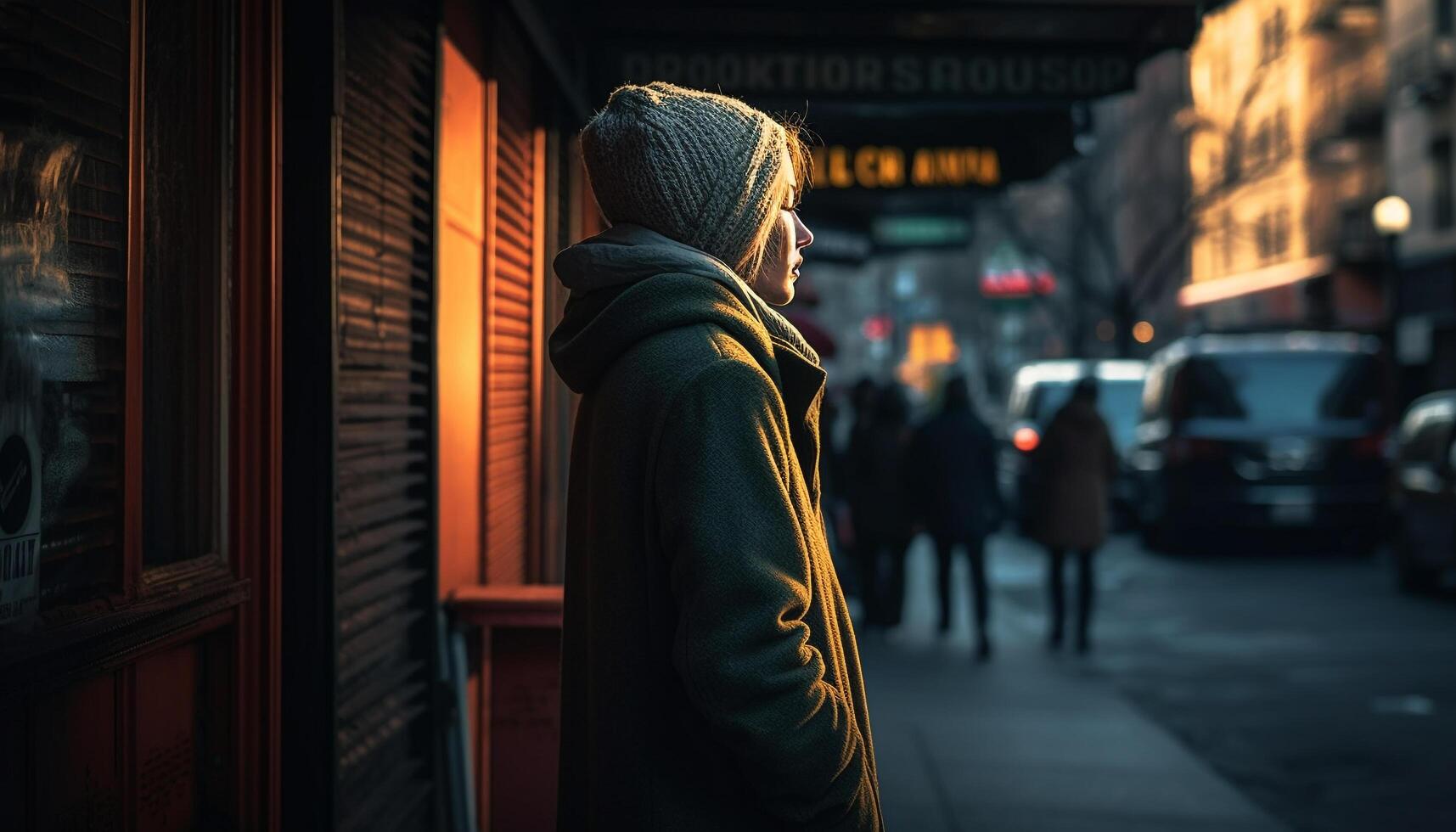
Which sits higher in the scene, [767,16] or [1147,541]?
[767,16]

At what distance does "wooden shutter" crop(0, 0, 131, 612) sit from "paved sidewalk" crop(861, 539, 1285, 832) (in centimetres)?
415

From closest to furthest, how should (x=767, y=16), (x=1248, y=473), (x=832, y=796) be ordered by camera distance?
1. (x=832, y=796)
2. (x=767, y=16)
3. (x=1248, y=473)

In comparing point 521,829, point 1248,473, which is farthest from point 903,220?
point 521,829

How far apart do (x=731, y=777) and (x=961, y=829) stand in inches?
158

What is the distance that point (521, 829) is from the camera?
459 centimetres

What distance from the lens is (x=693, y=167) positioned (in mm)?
2209

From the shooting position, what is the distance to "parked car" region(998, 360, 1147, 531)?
65.6ft

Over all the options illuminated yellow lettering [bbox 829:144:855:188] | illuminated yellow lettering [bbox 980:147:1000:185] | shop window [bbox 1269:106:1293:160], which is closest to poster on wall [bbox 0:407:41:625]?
illuminated yellow lettering [bbox 829:144:855:188]

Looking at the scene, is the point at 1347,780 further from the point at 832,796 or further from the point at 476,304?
the point at 832,796

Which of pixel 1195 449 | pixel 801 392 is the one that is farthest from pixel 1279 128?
pixel 801 392

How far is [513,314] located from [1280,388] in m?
12.3

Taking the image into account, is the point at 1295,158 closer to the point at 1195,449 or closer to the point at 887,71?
the point at 1195,449

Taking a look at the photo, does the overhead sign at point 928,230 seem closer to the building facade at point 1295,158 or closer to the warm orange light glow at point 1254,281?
the building facade at point 1295,158

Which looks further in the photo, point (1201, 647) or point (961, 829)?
point (1201, 647)
